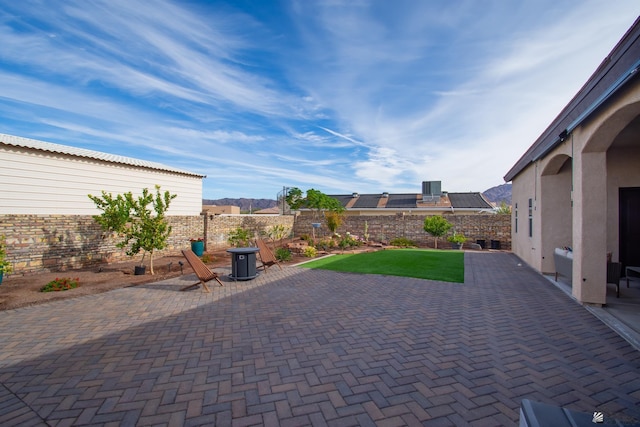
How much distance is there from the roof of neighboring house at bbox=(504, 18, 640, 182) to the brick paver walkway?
3529 millimetres

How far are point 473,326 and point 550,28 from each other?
6830mm

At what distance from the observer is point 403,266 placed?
1073 centimetres

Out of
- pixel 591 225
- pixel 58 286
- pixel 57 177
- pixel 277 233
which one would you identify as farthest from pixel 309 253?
pixel 57 177

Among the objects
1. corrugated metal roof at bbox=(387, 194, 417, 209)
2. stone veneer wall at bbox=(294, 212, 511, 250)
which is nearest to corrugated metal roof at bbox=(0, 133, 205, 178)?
stone veneer wall at bbox=(294, 212, 511, 250)

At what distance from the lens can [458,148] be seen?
54.1ft

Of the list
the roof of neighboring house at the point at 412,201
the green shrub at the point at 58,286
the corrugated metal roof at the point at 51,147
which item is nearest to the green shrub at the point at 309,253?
the green shrub at the point at 58,286

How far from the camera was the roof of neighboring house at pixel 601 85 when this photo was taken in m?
3.62

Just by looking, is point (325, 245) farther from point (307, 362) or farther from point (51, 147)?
point (307, 362)

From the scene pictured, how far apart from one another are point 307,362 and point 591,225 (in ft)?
19.3

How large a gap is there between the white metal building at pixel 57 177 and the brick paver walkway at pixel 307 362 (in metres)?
6.11

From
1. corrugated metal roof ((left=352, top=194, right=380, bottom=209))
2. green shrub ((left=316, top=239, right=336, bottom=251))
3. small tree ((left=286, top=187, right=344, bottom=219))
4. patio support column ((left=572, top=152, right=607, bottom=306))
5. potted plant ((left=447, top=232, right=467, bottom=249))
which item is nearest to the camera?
patio support column ((left=572, top=152, right=607, bottom=306))

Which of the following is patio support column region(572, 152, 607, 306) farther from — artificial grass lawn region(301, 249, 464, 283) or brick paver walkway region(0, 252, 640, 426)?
artificial grass lawn region(301, 249, 464, 283)

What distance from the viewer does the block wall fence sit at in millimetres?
8922

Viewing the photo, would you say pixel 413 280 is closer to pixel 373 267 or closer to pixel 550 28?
pixel 373 267
